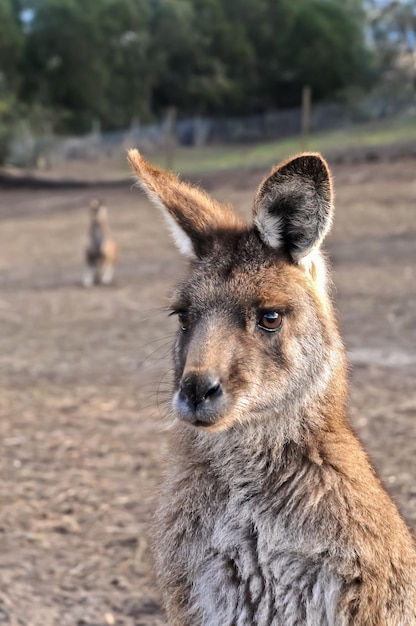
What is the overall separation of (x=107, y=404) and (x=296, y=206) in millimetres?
4037

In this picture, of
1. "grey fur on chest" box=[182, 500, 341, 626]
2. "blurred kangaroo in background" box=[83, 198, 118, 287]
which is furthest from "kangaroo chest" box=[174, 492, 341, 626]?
"blurred kangaroo in background" box=[83, 198, 118, 287]

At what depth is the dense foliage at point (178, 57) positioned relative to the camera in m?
41.7

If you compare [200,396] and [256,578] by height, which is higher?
[200,396]

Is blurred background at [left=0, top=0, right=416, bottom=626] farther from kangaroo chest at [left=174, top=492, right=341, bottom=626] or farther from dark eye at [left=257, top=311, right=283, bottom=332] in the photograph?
dark eye at [left=257, top=311, right=283, bottom=332]

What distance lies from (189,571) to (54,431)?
3372 millimetres

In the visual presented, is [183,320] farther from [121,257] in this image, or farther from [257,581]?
[121,257]

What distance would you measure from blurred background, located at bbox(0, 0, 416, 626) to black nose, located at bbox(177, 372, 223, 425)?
2.11ft

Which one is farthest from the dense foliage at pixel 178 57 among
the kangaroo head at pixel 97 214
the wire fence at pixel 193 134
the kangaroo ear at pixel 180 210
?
the kangaroo ear at pixel 180 210

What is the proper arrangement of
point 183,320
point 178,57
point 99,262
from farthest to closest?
1. point 178,57
2. point 99,262
3. point 183,320

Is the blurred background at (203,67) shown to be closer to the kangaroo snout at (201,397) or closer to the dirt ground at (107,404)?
the dirt ground at (107,404)

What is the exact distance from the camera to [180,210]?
276 centimetres

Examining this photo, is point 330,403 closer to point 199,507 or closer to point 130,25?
point 199,507

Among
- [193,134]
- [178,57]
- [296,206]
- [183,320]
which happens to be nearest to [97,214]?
[183,320]

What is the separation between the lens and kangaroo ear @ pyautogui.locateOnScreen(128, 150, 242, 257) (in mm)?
2732
